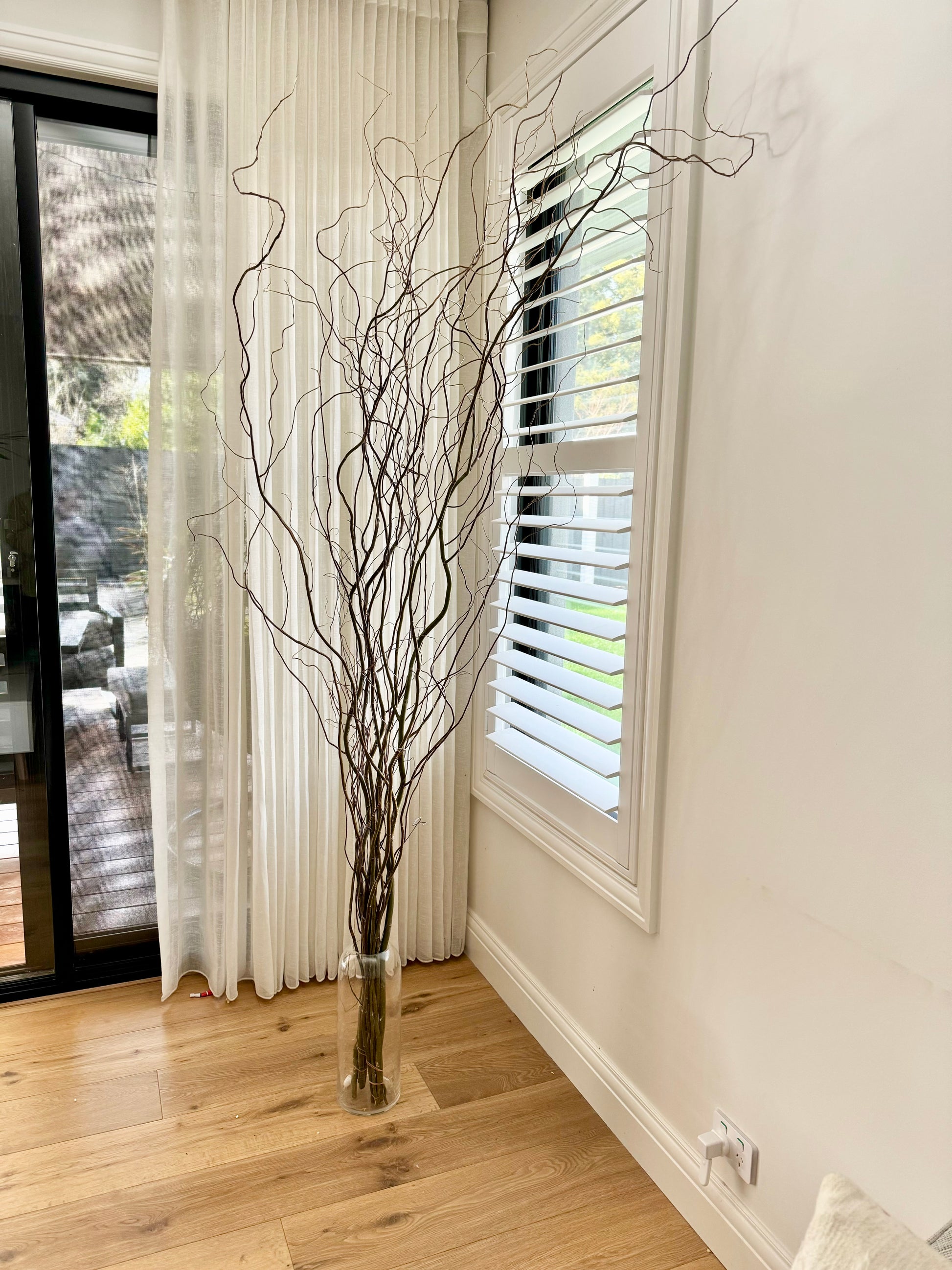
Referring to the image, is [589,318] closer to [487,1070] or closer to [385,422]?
[385,422]

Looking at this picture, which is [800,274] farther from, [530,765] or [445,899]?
[445,899]

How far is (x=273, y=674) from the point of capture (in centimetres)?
228

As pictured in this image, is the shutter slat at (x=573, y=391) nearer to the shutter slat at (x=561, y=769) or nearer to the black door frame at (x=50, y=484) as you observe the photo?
the shutter slat at (x=561, y=769)

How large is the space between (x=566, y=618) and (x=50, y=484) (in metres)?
1.33

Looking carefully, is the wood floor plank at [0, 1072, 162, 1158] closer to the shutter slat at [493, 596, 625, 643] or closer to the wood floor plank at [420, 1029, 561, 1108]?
the wood floor plank at [420, 1029, 561, 1108]

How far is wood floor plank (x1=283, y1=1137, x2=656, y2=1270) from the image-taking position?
61.9 inches

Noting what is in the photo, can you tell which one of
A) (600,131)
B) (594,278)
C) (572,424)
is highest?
(600,131)

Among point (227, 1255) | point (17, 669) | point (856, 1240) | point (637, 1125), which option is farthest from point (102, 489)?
point (856, 1240)

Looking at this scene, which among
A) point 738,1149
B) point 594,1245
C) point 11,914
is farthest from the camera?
point 11,914

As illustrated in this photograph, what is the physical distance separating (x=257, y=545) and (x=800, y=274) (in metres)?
1.40

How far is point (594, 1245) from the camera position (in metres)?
1.60

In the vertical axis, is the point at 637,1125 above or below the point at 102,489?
below

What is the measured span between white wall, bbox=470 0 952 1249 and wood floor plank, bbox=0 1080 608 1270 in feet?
1.15

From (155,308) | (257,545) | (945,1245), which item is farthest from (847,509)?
(155,308)
